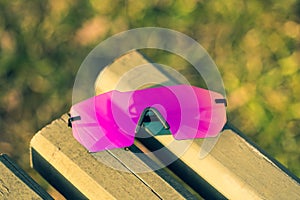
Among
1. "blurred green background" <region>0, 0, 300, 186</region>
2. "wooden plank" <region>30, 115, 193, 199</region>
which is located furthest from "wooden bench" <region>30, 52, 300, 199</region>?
"blurred green background" <region>0, 0, 300, 186</region>

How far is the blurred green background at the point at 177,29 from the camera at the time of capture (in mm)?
3582

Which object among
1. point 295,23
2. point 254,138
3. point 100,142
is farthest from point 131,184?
point 295,23

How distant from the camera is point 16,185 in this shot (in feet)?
7.09

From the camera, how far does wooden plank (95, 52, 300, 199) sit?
2.27 meters

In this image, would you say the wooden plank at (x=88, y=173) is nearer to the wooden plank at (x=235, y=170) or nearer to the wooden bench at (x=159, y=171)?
the wooden bench at (x=159, y=171)

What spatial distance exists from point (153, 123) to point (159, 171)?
28 cm

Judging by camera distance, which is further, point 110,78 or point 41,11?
point 41,11

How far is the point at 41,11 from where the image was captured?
151 inches

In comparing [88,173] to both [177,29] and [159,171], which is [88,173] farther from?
[177,29]

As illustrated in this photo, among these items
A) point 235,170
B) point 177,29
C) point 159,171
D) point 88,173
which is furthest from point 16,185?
point 177,29

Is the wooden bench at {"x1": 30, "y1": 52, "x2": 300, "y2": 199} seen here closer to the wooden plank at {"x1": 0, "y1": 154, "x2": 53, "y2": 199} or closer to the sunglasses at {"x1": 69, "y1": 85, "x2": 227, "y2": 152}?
the sunglasses at {"x1": 69, "y1": 85, "x2": 227, "y2": 152}

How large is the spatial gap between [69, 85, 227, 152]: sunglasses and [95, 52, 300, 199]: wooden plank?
7cm

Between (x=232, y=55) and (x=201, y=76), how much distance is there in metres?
0.25

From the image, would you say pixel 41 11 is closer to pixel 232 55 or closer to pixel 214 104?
pixel 232 55
